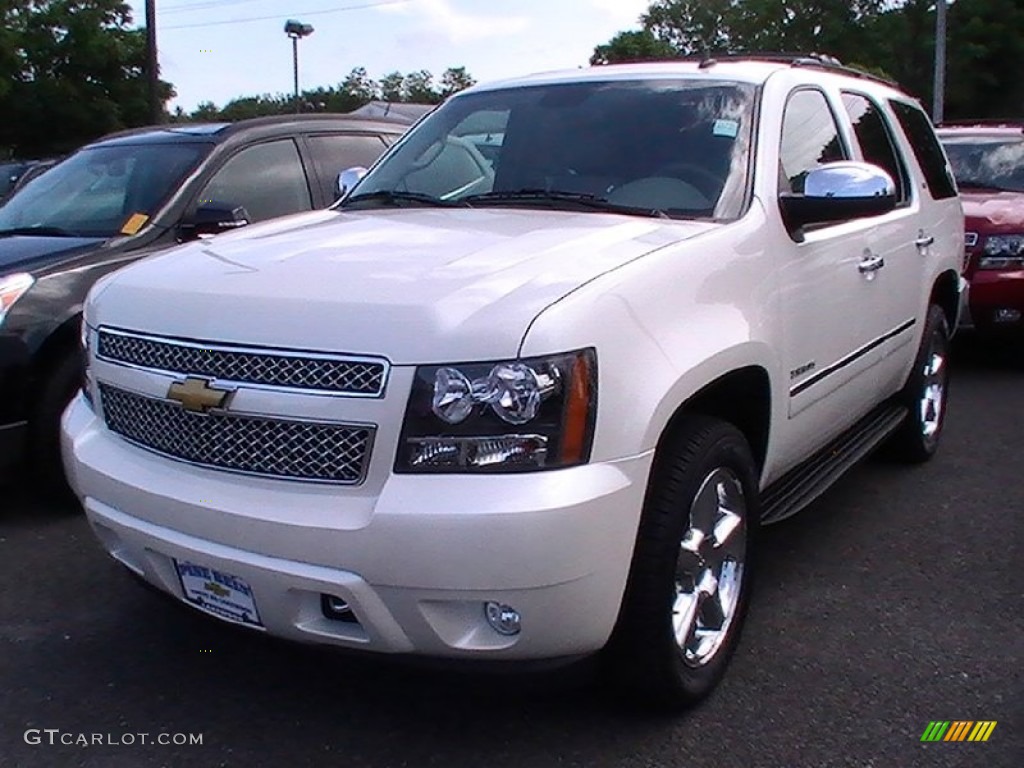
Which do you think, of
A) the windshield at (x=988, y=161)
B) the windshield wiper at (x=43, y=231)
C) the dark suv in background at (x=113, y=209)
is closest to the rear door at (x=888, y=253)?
the dark suv in background at (x=113, y=209)

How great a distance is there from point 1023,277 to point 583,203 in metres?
5.04

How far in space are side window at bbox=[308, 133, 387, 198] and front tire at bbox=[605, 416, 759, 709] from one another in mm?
3717

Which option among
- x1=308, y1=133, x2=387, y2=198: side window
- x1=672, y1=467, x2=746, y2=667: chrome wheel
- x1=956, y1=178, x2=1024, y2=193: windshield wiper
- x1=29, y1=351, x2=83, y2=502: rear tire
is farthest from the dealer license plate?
x1=956, y1=178, x2=1024, y2=193: windshield wiper

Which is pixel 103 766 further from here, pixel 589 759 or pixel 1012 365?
pixel 1012 365

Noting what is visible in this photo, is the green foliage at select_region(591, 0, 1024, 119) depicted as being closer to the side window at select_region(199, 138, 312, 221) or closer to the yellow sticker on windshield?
the side window at select_region(199, 138, 312, 221)

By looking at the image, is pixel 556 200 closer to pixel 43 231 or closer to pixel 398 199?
pixel 398 199

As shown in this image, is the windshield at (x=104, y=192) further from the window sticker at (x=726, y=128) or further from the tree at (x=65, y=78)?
the tree at (x=65, y=78)

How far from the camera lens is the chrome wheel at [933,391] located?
5.50 metres

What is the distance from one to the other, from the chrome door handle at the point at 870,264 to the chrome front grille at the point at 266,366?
228 centimetres

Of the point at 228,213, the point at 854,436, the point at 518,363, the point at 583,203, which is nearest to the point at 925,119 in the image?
the point at 854,436

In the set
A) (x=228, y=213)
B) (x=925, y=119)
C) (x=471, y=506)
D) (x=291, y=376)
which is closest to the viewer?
(x=471, y=506)

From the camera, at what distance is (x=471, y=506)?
2537 mm

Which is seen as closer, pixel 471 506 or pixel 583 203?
pixel 471 506

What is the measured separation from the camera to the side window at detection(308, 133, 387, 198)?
636cm
